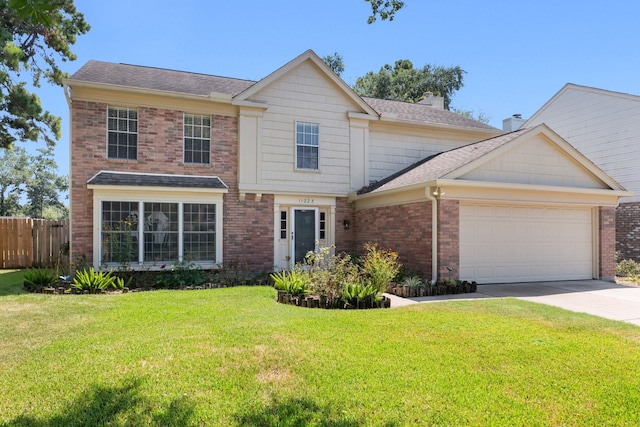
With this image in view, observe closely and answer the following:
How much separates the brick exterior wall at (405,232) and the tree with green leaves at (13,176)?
154ft

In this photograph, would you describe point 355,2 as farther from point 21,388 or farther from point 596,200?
point 596,200

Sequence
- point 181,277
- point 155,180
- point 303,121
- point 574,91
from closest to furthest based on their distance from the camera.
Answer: point 181,277 < point 155,180 < point 303,121 < point 574,91

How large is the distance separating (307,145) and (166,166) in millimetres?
4548

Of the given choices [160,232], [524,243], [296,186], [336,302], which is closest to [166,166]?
[160,232]

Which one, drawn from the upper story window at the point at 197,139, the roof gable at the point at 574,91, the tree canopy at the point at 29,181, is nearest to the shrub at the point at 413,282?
the upper story window at the point at 197,139

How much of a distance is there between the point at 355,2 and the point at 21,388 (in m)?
6.52

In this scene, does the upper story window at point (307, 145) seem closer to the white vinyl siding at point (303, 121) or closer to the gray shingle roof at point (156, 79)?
the white vinyl siding at point (303, 121)

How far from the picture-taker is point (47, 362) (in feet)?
15.4

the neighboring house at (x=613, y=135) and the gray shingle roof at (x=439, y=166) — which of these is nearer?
the gray shingle roof at (x=439, y=166)

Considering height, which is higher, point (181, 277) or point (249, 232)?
point (249, 232)

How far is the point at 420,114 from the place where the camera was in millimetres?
16062

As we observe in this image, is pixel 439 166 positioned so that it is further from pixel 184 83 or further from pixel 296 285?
pixel 184 83

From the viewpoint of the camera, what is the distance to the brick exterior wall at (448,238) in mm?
10398

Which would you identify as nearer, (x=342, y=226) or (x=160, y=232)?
(x=160, y=232)
